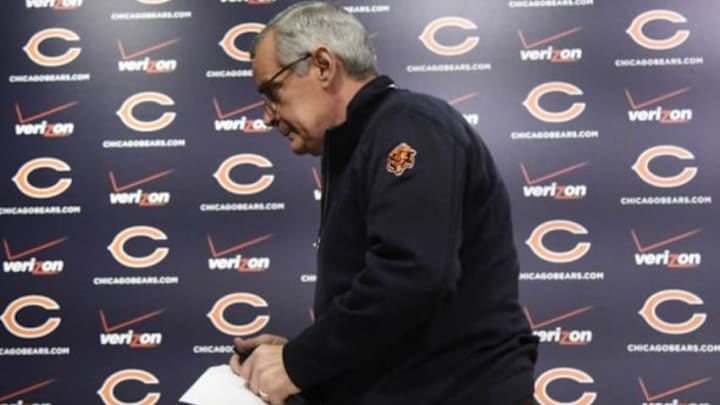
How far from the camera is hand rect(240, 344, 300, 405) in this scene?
1084 mm

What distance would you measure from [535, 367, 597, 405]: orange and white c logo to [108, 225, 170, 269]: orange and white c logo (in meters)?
1.61

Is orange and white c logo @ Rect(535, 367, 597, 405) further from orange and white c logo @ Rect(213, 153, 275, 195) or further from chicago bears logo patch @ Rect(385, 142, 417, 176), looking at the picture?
chicago bears logo patch @ Rect(385, 142, 417, 176)

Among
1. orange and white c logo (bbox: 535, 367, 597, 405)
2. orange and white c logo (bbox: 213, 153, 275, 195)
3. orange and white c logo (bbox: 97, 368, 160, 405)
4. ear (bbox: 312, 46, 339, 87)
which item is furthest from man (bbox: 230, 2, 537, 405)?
orange and white c logo (bbox: 97, 368, 160, 405)

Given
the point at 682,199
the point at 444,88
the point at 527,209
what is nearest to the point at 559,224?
the point at 527,209

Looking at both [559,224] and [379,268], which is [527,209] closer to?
[559,224]

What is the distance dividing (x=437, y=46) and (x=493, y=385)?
77.8 inches

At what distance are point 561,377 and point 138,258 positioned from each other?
1.79 meters

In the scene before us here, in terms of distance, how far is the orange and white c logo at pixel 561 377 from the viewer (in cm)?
280

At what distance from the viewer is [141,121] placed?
292cm

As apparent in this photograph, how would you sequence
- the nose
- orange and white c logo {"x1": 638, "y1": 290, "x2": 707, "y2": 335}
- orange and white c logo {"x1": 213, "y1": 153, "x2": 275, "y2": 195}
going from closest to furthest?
1. the nose
2. orange and white c logo {"x1": 638, "y1": 290, "x2": 707, "y2": 335}
3. orange and white c logo {"x1": 213, "y1": 153, "x2": 275, "y2": 195}

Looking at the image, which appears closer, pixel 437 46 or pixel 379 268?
pixel 379 268

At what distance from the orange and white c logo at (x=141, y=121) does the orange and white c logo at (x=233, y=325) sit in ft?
2.52

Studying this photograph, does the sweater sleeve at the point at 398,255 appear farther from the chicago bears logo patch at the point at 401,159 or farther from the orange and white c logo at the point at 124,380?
the orange and white c logo at the point at 124,380

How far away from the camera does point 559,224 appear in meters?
2.81
